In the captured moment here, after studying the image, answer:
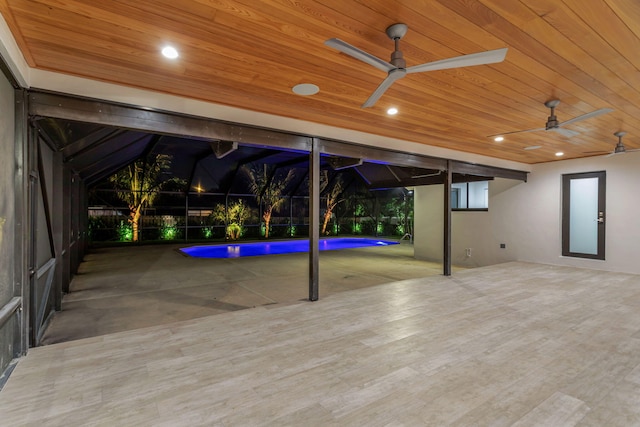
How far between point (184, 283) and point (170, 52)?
4141 mm

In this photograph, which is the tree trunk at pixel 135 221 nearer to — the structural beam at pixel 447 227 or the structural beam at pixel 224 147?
the structural beam at pixel 224 147

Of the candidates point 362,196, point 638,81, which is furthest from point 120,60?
point 362,196

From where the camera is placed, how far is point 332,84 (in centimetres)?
285

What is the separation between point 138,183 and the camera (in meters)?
10.5

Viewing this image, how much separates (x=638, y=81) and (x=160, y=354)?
4.82 metres

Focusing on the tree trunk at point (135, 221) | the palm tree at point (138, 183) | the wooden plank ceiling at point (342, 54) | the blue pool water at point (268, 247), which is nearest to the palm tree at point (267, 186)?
the blue pool water at point (268, 247)

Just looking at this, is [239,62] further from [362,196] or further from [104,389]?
[362,196]

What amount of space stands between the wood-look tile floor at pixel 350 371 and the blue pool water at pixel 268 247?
695 centimetres

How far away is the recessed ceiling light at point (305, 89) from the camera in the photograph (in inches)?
114

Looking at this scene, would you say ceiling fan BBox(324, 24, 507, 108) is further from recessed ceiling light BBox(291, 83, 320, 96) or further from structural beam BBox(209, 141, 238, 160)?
structural beam BBox(209, 141, 238, 160)

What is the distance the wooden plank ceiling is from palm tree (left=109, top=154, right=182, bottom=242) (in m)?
8.79

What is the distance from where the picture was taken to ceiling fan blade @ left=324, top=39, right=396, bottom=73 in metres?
1.82

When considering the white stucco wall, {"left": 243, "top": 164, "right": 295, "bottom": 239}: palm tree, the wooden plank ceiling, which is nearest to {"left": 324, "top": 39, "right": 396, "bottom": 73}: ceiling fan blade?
the wooden plank ceiling

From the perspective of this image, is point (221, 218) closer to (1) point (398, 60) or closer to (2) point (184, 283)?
(2) point (184, 283)
